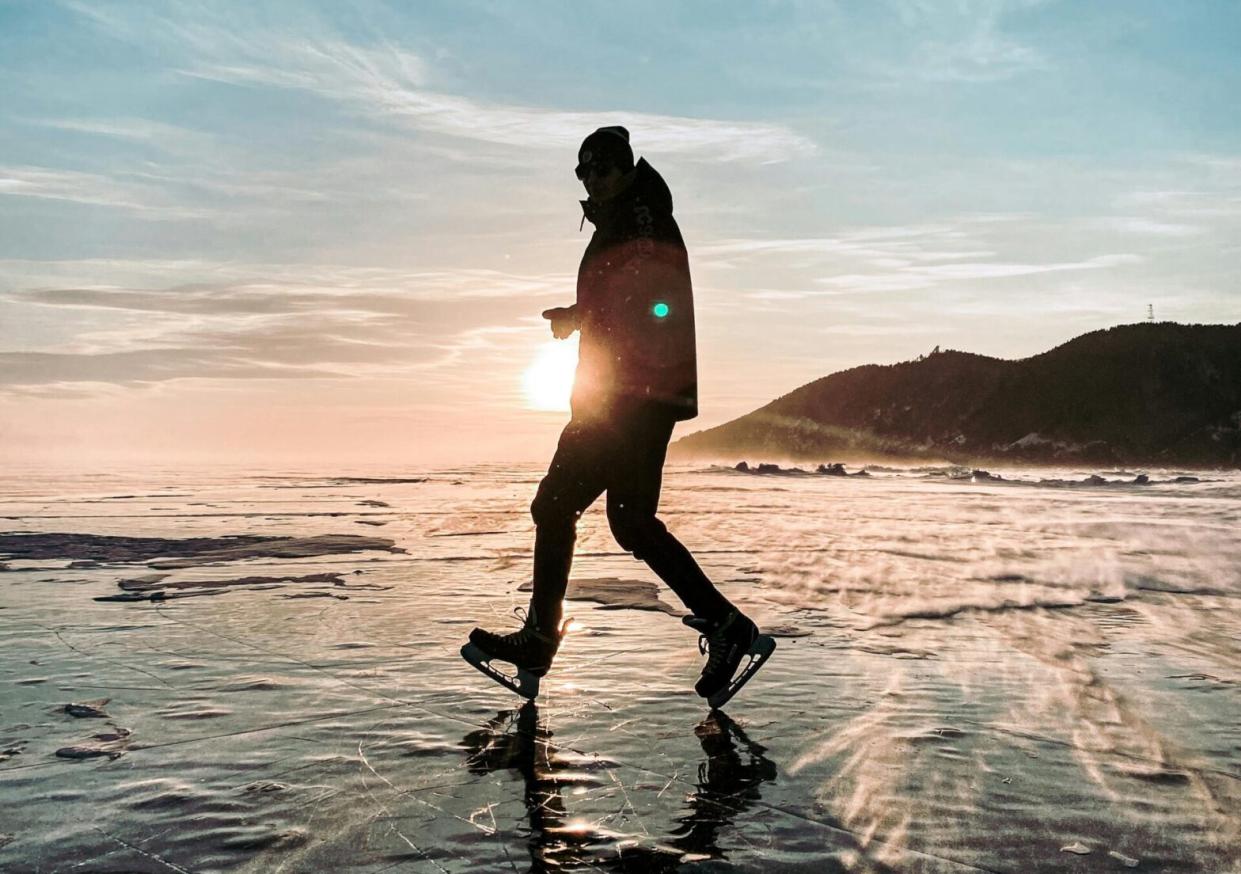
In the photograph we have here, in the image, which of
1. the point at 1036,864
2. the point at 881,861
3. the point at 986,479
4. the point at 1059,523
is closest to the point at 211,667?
the point at 881,861

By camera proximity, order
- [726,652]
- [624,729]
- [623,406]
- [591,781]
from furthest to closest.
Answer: [623,406] < [726,652] < [624,729] < [591,781]

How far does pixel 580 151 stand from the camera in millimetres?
3512

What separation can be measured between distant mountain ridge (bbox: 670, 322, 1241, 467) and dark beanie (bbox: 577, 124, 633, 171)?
3700cm

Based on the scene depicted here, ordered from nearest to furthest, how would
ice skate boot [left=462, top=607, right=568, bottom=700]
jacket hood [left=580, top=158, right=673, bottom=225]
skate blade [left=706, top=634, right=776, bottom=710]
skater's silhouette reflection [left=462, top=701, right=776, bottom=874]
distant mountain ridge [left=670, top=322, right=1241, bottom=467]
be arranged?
skater's silhouette reflection [left=462, top=701, right=776, bottom=874]
skate blade [left=706, top=634, right=776, bottom=710]
ice skate boot [left=462, top=607, right=568, bottom=700]
jacket hood [left=580, top=158, right=673, bottom=225]
distant mountain ridge [left=670, top=322, right=1241, bottom=467]

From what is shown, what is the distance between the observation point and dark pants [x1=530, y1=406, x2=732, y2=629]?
3379 mm

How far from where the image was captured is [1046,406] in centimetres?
4412

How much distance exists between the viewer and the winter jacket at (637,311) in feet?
11.0

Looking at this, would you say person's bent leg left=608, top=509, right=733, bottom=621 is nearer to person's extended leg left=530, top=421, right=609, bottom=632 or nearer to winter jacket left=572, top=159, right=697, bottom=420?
person's extended leg left=530, top=421, right=609, bottom=632

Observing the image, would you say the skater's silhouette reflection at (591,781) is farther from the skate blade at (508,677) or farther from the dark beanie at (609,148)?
the dark beanie at (609,148)

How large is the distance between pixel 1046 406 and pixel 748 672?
1774 inches

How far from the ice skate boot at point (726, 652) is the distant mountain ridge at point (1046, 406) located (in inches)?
1447

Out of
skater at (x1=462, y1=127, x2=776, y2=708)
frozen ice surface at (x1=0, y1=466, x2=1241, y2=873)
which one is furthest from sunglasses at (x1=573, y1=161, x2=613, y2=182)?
frozen ice surface at (x1=0, y1=466, x2=1241, y2=873)

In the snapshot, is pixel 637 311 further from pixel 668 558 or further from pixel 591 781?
pixel 591 781

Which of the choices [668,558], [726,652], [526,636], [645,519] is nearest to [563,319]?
[645,519]
